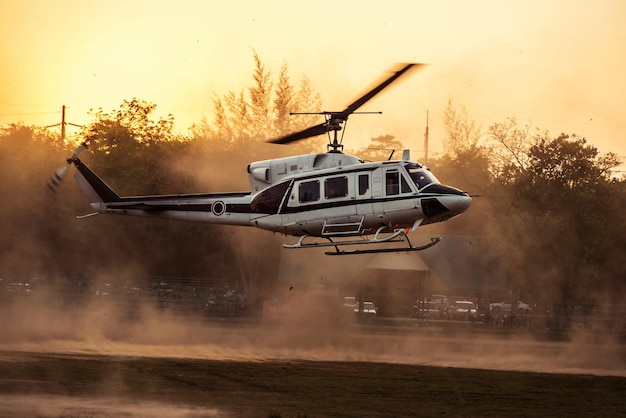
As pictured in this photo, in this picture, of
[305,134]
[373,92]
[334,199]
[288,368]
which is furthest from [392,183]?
[288,368]

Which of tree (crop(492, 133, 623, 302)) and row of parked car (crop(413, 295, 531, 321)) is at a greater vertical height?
tree (crop(492, 133, 623, 302))

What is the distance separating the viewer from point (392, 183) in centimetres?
3644

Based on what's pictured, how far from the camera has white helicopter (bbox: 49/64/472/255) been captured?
119 feet

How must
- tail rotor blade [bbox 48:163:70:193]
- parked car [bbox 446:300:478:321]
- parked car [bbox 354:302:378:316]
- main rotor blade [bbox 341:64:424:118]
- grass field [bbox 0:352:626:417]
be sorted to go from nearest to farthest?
1. grass field [bbox 0:352:626:417]
2. main rotor blade [bbox 341:64:424:118]
3. tail rotor blade [bbox 48:163:70:193]
4. parked car [bbox 354:302:378:316]
5. parked car [bbox 446:300:478:321]

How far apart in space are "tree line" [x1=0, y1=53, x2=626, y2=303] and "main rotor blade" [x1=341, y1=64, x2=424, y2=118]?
68.2 feet

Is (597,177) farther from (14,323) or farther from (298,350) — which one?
(14,323)

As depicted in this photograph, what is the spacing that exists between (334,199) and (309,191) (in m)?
0.99

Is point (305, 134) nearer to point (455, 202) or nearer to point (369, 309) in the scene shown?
point (455, 202)

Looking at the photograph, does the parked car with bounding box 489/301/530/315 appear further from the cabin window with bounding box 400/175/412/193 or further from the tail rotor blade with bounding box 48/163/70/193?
the tail rotor blade with bounding box 48/163/70/193

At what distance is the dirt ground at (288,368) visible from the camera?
104 feet

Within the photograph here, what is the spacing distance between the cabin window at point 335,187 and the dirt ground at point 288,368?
6.02m

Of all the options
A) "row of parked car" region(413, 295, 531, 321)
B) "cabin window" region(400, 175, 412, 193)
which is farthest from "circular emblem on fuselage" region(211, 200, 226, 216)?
"row of parked car" region(413, 295, 531, 321)

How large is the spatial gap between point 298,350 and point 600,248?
2346 cm

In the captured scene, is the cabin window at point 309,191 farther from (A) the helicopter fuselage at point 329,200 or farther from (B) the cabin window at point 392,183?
(B) the cabin window at point 392,183
